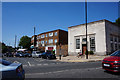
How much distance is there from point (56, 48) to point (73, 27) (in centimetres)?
1013

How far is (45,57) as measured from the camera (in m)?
24.5

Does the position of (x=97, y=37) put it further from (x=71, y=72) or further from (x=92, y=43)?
(x=71, y=72)

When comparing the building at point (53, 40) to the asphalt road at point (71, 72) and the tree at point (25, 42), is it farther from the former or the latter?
the asphalt road at point (71, 72)

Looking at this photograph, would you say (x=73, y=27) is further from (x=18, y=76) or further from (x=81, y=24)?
(x=18, y=76)

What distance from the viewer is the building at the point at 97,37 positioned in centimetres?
2384

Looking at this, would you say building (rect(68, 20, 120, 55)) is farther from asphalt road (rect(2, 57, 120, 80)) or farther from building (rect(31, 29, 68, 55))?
asphalt road (rect(2, 57, 120, 80))

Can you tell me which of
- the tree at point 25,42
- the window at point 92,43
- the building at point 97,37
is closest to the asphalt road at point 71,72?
the building at point 97,37

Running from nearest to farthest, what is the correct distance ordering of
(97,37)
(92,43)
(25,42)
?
(97,37) < (92,43) < (25,42)

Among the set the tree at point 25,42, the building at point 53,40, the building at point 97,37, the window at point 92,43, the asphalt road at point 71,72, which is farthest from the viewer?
the tree at point 25,42

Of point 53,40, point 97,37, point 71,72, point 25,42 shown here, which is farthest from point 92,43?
point 25,42

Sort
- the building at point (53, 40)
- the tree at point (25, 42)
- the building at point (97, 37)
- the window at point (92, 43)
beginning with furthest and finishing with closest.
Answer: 1. the tree at point (25, 42)
2. the building at point (53, 40)
3. the window at point (92, 43)
4. the building at point (97, 37)

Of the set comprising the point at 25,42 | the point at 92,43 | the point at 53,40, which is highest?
the point at 53,40

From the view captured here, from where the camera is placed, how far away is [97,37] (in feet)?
81.6

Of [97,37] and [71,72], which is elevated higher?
[97,37]
